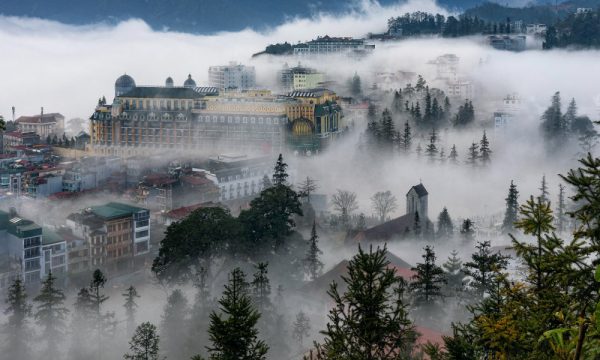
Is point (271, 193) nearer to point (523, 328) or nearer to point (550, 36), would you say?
point (523, 328)


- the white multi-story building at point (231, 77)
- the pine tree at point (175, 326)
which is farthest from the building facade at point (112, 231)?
the white multi-story building at point (231, 77)

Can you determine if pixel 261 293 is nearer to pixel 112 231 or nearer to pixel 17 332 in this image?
pixel 17 332

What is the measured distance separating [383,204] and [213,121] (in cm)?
1890

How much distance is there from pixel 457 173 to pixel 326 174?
7.25m

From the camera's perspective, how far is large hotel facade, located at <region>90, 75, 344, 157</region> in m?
46.4

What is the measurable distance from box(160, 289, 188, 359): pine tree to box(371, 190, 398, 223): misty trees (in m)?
13.9

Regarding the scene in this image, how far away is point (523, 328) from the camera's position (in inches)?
230

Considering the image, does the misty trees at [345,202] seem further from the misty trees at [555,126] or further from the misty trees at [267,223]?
the misty trees at [555,126]

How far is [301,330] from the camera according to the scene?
58.2 feet

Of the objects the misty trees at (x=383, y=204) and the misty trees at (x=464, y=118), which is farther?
the misty trees at (x=464, y=118)

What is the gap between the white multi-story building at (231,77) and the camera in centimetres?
7038

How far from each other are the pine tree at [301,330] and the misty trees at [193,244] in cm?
477

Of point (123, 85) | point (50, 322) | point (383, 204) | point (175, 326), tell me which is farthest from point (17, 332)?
point (123, 85)

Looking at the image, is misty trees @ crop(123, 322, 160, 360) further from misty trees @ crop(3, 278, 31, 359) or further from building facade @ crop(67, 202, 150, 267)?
building facade @ crop(67, 202, 150, 267)
